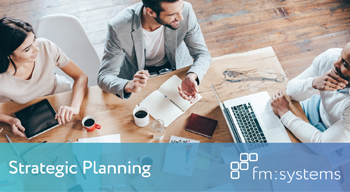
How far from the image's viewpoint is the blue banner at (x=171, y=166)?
131cm

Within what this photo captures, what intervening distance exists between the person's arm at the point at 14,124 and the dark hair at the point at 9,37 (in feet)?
0.94

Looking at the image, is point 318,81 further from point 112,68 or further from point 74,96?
point 74,96

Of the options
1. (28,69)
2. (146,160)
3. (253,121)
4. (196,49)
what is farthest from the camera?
(196,49)

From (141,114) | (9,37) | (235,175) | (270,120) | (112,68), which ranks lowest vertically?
(235,175)

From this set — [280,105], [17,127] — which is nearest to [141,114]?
[17,127]

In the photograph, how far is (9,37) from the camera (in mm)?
1364

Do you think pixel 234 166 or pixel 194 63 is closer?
pixel 234 166

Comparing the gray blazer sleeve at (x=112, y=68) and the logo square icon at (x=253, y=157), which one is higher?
the gray blazer sleeve at (x=112, y=68)

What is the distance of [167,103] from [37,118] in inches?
30.2

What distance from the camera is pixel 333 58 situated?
145cm

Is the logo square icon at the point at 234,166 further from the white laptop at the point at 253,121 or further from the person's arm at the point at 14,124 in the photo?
the person's arm at the point at 14,124

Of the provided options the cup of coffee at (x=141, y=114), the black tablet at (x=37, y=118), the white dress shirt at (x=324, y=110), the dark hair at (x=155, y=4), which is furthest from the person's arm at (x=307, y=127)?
the black tablet at (x=37, y=118)

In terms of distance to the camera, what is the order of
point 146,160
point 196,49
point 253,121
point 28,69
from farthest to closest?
point 196,49, point 28,69, point 253,121, point 146,160

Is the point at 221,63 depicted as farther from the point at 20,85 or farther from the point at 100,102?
the point at 20,85
